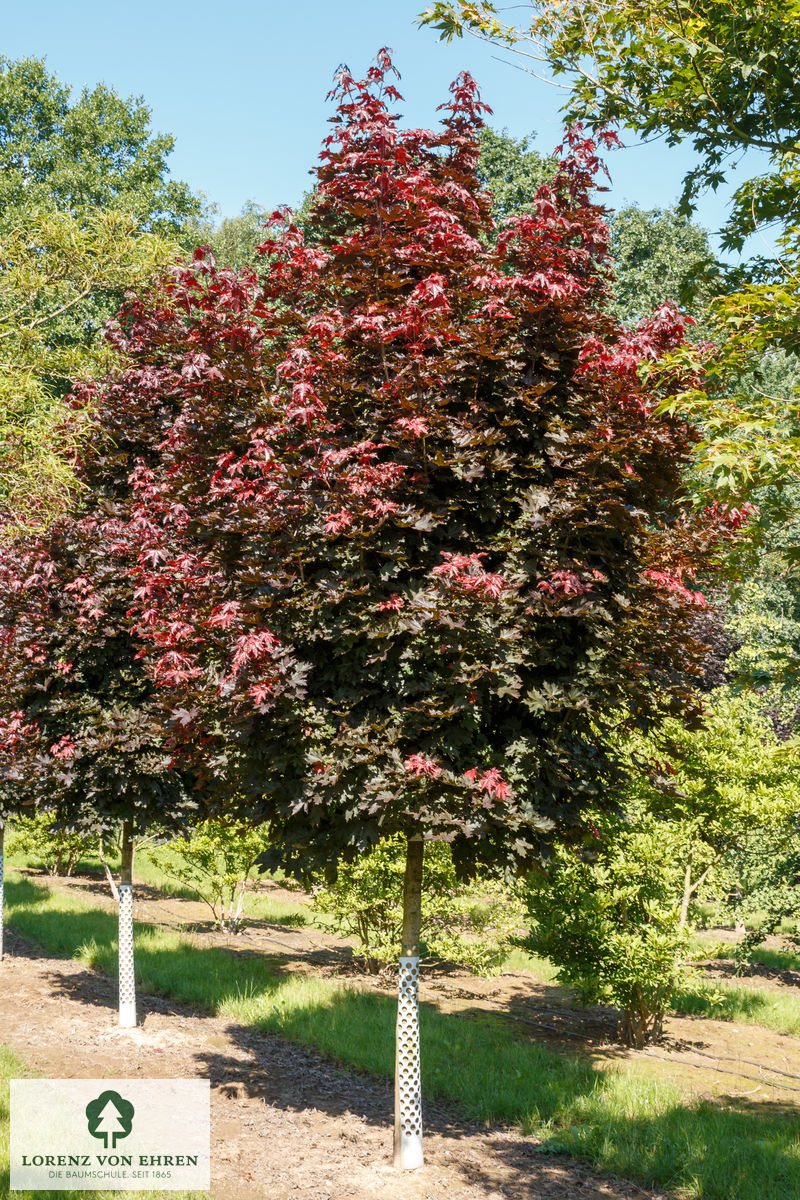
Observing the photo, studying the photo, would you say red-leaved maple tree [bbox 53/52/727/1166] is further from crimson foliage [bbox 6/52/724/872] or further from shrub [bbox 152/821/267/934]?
shrub [bbox 152/821/267/934]

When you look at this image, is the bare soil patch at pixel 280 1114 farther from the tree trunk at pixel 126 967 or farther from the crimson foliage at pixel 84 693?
the crimson foliage at pixel 84 693

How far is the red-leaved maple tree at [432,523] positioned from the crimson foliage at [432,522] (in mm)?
20

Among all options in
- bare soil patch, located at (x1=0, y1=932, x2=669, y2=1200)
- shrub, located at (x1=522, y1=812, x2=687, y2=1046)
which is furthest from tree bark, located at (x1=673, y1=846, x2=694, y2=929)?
bare soil patch, located at (x1=0, y1=932, x2=669, y2=1200)

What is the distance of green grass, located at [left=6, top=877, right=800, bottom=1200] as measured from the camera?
657cm

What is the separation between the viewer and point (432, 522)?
5.67 m

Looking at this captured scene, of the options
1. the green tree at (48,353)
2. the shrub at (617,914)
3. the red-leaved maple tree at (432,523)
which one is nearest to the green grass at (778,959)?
the shrub at (617,914)

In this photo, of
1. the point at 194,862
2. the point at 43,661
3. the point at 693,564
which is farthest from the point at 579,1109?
the point at 194,862

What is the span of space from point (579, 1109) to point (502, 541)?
483cm

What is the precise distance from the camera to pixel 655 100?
7.35 metres

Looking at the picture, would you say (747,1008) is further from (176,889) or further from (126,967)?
(176,889)

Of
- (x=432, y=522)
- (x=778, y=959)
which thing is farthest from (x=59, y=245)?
(x=778, y=959)

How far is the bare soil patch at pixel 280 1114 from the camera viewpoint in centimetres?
616

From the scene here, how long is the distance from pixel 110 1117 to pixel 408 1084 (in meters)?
2.24

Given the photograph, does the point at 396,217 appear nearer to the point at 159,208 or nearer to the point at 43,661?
the point at 43,661
